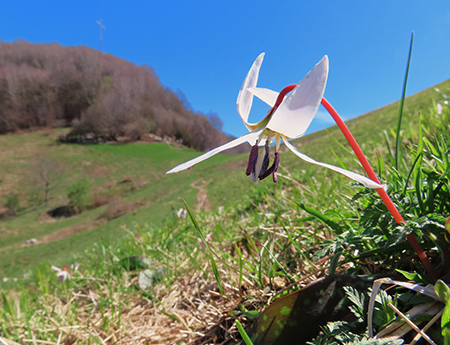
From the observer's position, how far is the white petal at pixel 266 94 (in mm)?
645

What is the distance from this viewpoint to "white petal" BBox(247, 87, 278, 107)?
Answer: 0.64 metres

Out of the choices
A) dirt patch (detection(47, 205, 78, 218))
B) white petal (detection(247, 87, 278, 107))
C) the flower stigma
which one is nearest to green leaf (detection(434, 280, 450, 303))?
the flower stigma

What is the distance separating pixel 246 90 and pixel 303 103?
0.78 ft

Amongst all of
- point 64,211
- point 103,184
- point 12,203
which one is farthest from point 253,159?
point 12,203

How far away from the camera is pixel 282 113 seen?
527 millimetres

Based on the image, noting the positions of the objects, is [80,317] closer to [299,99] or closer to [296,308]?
[296,308]

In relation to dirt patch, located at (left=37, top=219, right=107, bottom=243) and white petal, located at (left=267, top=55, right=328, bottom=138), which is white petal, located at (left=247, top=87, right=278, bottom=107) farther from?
dirt patch, located at (left=37, top=219, right=107, bottom=243)

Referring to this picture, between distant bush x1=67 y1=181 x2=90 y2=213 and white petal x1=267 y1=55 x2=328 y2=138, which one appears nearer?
white petal x1=267 y1=55 x2=328 y2=138

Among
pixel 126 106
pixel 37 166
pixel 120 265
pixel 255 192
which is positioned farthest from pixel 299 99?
pixel 126 106

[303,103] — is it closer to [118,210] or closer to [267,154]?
[267,154]

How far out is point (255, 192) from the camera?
3.66m

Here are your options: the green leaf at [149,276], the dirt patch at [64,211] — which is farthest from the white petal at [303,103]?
the dirt patch at [64,211]

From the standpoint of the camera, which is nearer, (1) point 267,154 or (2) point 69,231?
(1) point 267,154

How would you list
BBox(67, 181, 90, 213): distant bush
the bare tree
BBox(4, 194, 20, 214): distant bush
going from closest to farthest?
1. BBox(67, 181, 90, 213): distant bush
2. BBox(4, 194, 20, 214): distant bush
3. the bare tree
